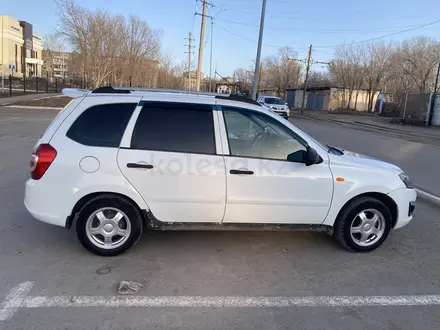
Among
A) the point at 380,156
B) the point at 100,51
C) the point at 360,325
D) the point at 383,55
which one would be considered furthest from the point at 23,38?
the point at 360,325

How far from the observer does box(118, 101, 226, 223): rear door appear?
365 centimetres

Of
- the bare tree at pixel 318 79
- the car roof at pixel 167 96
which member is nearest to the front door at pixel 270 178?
the car roof at pixel 167 96

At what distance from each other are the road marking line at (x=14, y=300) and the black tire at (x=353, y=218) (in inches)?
131

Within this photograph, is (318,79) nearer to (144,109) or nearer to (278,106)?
(278,106)

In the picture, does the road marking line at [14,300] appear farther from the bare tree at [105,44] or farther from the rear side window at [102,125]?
the bare tree at [105,44]

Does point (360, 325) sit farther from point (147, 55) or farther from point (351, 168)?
point (147, 55)

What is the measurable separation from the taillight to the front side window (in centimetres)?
188

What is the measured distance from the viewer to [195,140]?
12.3ft

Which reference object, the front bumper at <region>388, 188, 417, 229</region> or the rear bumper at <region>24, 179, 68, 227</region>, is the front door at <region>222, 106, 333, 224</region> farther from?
the rear bumper at <region>24, 179, 68, 227</region>

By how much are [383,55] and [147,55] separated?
40.0 m

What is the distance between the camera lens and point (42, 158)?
11.8 ft

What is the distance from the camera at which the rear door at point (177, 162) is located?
3.65 m

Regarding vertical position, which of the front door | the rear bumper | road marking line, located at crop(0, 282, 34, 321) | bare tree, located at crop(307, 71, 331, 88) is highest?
bare tree, located at crop(307, 71, 331, 88)

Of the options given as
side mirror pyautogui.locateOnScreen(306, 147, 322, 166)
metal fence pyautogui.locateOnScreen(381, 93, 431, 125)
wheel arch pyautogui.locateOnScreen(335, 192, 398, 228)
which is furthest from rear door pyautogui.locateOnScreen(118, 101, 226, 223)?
metal fence pyautogui.locateOnScreen(381, 93, 431, 125)
